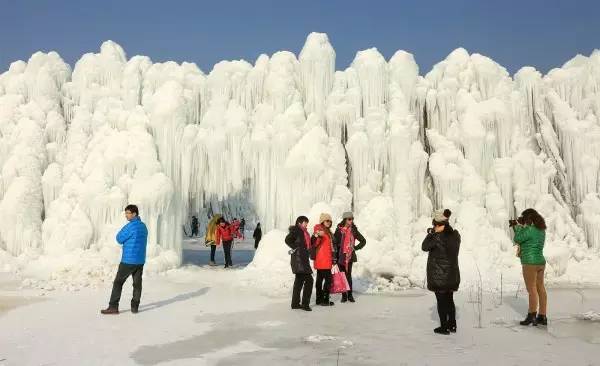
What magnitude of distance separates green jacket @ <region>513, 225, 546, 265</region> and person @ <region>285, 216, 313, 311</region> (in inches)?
146

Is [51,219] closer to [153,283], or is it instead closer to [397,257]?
[153,283]

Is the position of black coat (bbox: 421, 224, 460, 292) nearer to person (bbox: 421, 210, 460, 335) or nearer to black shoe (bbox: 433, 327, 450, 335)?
person (bbox: 421, 210, 460, 335)

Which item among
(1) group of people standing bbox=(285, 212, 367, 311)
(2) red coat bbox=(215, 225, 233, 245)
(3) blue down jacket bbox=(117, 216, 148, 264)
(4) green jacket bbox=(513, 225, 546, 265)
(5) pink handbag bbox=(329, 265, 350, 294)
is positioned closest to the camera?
(4) green jacket bbox=(513, 225, 546, 265)

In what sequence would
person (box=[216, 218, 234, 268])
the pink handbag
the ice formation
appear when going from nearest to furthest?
the pink handbag < the ice formation < person (box=[216, 218, 234, 268])

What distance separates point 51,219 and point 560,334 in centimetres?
1272

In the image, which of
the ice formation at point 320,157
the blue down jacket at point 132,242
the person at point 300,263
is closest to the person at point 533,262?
the person at point 300,263

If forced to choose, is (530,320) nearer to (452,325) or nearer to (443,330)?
(452,325)

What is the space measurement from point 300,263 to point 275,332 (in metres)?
2.33

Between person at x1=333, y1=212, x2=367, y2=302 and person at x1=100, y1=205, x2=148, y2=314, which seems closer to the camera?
person at x1=100, y1=205, x2=148, y2=314

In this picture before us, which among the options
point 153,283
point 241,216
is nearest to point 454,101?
point 153,283

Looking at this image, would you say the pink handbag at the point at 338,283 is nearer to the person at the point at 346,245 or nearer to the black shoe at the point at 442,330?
the person at the point at 346,245

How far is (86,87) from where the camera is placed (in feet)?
54.1

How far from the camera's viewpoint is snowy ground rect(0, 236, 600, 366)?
6.15 m

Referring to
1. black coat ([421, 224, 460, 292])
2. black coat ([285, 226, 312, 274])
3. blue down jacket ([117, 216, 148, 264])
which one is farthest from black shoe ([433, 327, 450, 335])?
blue down jacket ([117, 216, 148, 264])
